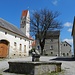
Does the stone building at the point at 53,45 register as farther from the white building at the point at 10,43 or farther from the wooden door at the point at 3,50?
the wooden door at the point at 3,50

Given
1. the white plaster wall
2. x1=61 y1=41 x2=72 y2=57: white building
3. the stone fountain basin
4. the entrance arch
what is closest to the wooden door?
the entrance arch

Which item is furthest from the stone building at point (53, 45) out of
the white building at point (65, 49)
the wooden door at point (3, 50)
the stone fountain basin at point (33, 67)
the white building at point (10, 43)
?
the stone fountain basin at point (33, 67)

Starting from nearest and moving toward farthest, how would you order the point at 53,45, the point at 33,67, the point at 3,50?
the point at 33,67 < the point at 3,50 < the point at 53,45

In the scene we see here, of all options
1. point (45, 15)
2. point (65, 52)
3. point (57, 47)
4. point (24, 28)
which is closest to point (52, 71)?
point (45, 15)

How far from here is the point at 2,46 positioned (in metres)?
27.1

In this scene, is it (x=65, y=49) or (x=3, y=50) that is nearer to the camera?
(x=3, y=50)

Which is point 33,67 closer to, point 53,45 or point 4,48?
point 4,48

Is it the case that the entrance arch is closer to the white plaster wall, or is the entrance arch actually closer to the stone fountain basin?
the white plaster wall

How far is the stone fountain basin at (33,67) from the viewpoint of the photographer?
35.0ft

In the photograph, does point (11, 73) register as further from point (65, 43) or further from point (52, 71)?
point (65, 43)

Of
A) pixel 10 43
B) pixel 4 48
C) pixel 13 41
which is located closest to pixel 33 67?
pixel 4 48

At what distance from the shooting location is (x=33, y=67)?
35.0 feet

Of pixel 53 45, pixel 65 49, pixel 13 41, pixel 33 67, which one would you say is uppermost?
pixel 53 45

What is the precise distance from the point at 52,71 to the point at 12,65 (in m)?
2.99
